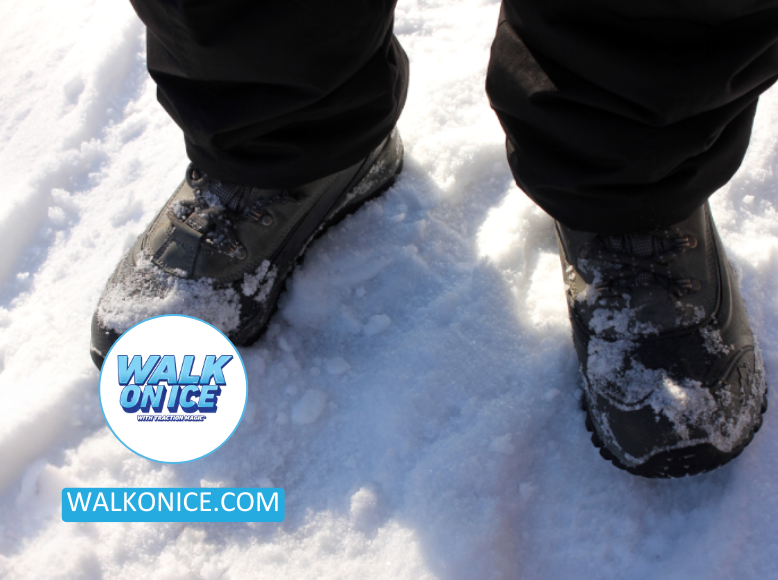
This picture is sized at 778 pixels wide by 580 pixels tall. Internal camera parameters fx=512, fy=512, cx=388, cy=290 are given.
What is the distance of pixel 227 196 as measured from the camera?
1.05 meters

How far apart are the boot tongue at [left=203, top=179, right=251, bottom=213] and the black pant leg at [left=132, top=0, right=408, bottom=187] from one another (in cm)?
9

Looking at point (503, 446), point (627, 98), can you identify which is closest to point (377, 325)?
point (503, 446)

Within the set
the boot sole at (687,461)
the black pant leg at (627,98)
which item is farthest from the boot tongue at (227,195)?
the boot sole at (687,461)

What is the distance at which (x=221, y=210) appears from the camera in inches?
41.4

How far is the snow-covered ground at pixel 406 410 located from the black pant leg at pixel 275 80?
30cm

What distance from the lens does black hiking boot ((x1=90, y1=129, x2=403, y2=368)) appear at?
105 centimetres

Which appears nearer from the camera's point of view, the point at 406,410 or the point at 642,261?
the point at 642,261

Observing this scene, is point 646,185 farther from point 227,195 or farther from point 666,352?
point 227,195

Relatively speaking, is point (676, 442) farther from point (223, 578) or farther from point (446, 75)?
point (446, 75)

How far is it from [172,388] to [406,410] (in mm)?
474

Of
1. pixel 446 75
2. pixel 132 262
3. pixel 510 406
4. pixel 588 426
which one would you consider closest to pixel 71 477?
pixel 132 262

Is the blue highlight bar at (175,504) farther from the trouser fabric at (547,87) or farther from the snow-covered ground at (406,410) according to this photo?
the trouser fabric at (547,87)

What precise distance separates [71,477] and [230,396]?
13.6 inches

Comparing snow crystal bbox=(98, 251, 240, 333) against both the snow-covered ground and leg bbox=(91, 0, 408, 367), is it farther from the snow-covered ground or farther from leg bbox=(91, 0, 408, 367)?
the snow-covered ground
